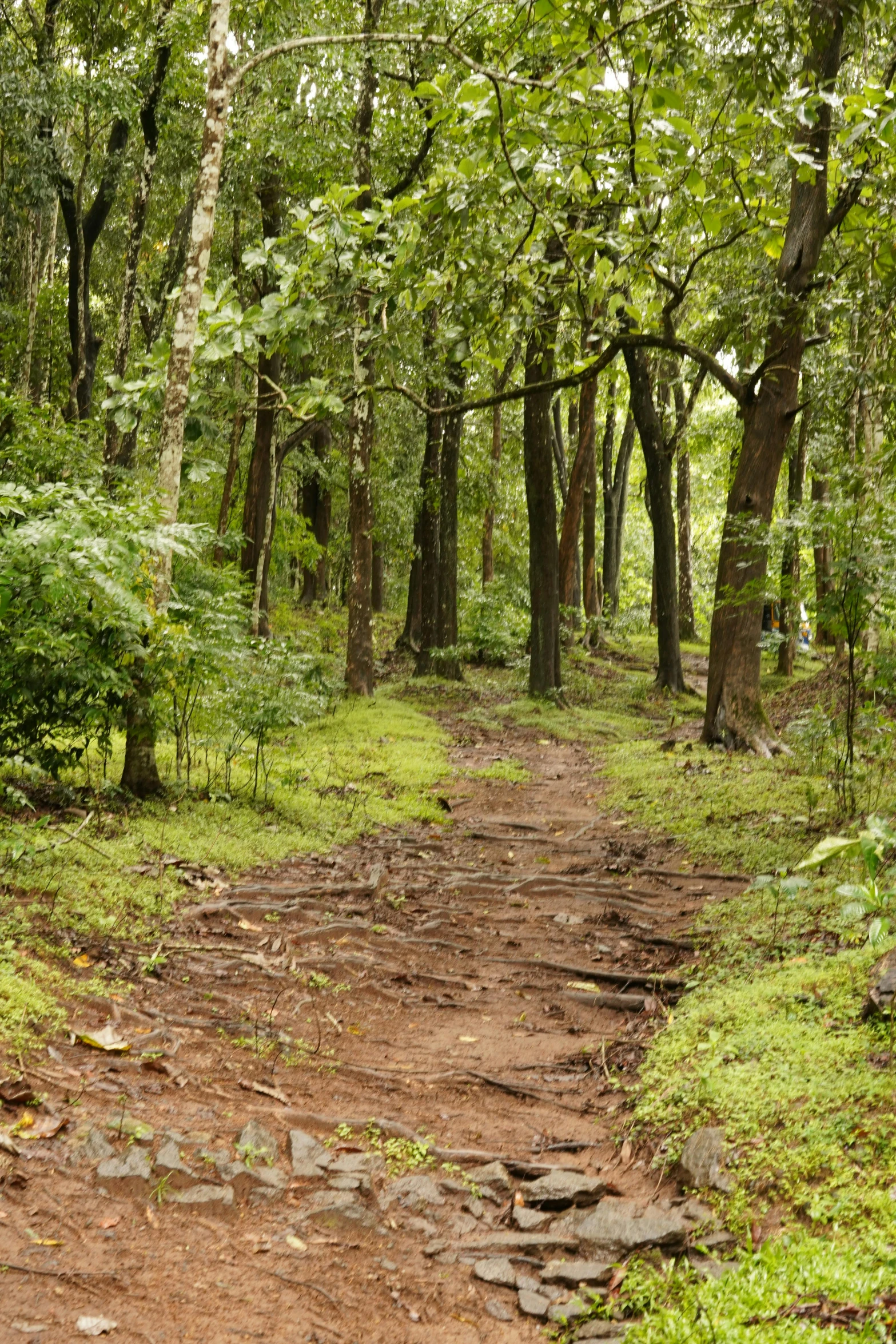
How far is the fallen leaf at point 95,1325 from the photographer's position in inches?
101

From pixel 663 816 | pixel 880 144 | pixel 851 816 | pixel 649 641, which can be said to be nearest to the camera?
pixel 880 144

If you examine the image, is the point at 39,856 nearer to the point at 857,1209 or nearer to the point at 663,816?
the point at 857,1209

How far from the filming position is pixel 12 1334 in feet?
8.18

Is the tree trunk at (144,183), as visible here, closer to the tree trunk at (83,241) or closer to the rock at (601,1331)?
the tree trunk at (83,241)

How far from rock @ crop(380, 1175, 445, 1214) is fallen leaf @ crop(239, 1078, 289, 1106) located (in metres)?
0.71

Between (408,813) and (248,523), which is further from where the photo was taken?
(248,523)

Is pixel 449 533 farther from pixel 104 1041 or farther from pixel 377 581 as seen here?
pixel 104 1041

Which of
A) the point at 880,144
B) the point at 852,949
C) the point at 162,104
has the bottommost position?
the point at 852,949

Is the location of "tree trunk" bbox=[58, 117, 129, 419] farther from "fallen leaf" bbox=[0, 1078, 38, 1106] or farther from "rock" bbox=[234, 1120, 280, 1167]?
"rock" bbox=[234, 1120, 280, 1167]

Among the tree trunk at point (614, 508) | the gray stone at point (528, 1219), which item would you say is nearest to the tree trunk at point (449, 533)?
the tree trunk at point (614, 508)

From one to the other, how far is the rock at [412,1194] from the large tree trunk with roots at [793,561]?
18.6 ft

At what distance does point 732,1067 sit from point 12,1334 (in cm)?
280

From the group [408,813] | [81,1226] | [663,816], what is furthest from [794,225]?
[81,1226]

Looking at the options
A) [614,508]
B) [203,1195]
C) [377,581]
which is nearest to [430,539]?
[614,508]
